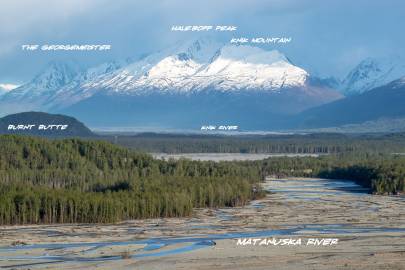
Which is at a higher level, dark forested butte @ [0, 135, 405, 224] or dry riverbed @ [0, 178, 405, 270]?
dark forested butte @ [0, 135, 405, 224]

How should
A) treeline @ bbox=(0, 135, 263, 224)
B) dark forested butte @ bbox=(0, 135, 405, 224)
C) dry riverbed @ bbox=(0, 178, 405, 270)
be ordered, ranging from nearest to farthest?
dry riverbed @ bbox=(0, 178, 405, 270)
treeline @ bbox=(0, 135, 263, 224)
dark forested butte @ bbox=(0, 135, 405, 224)

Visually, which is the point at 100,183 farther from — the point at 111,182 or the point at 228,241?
the point at 228,241

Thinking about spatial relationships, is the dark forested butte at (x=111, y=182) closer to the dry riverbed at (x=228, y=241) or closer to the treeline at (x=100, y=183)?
the treeline at (x=100, y=183)

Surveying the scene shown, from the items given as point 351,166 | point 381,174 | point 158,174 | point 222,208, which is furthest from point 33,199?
point 351,166

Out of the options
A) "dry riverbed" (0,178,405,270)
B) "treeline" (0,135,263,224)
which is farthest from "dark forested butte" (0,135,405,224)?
"dry riverbed" (0,178,405,270)

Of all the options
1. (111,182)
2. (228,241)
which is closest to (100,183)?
(111,182)

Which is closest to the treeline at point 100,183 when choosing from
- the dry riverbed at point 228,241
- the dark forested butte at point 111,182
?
the dark forested butte at point 111,182

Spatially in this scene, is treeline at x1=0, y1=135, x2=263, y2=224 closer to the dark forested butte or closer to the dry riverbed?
the dark forested butte
